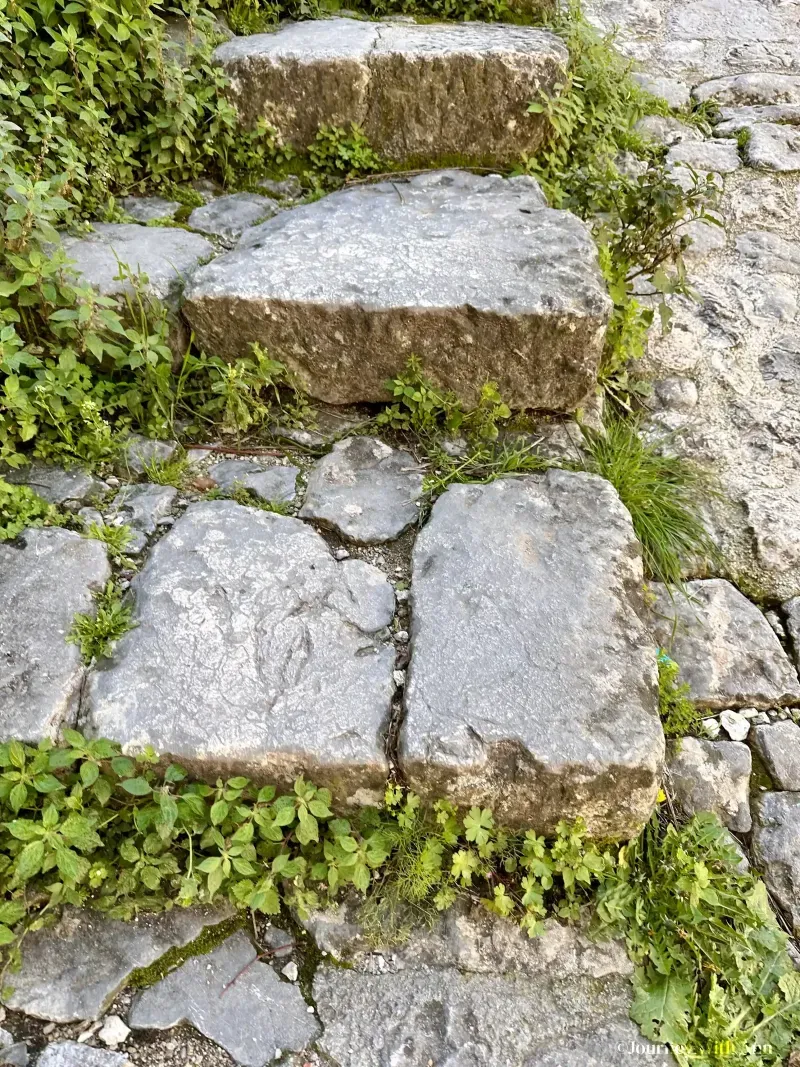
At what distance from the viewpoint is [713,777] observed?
2035 mm

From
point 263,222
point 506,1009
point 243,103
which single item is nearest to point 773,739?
point 506,1009

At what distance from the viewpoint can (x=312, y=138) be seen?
3.19 meters

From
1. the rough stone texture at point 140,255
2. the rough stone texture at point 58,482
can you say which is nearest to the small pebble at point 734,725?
the rough stone texture at point 58,482

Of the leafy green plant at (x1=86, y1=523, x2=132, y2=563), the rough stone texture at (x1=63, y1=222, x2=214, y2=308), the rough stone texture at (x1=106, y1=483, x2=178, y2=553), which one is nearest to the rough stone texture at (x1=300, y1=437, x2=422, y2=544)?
the rough stone texture at (x1=106, y1=483, x2=178, y2=553)

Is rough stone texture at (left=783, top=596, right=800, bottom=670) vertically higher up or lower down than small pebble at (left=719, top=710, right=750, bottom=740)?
higher up

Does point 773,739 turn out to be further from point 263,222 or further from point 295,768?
point 263,222

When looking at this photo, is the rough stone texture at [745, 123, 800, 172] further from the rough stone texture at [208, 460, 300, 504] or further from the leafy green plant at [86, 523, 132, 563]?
the leafy green plant at [86, 523, 132, 563]

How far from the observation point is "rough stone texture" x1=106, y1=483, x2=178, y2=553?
2.20 metres

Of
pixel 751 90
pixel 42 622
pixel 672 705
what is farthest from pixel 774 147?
pixel 42 622

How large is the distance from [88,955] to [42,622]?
830 millimetres

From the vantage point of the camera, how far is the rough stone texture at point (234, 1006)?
1.61 metres

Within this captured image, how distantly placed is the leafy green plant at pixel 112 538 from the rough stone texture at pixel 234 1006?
110cm

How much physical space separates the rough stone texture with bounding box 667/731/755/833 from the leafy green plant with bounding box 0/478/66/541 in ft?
6.47

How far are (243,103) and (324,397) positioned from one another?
5.04 ft
